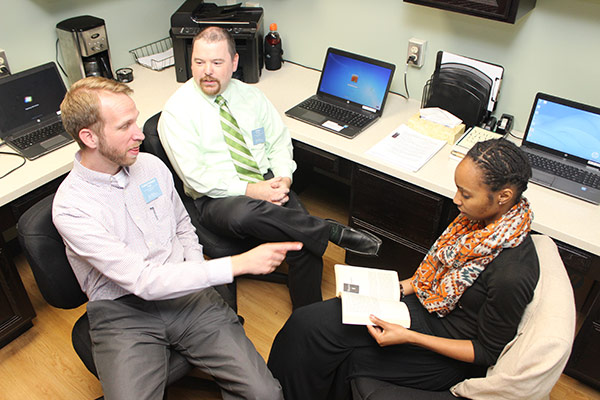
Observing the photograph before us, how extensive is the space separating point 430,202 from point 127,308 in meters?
1.19

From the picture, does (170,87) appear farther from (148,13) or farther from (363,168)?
(363,168)

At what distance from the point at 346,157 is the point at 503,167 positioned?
2.96 ft

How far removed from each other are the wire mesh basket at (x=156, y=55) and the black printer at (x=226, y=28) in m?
0.22

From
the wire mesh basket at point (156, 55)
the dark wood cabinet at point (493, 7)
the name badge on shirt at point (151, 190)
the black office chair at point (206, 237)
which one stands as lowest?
the black office chair at point (206, 237)

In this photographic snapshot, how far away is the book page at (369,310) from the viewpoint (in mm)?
1483

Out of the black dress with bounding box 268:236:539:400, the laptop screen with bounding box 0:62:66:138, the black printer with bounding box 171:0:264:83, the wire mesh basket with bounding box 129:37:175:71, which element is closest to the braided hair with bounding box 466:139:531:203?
the black dress with bounding box 268:236:539:400

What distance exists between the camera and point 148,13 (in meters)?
2.83

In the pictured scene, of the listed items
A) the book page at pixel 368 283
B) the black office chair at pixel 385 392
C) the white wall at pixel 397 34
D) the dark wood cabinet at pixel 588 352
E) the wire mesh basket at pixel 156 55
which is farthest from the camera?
the wire mesh basket at pixel 156 55

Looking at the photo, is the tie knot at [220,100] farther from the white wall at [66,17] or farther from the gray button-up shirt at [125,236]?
the white wall at [66,17]

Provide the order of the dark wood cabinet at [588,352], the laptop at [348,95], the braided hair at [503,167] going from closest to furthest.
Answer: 1. the braided hair at [503,167]
2. the dark wood cabinet at [588,352]
3. the laptop at [348,95]

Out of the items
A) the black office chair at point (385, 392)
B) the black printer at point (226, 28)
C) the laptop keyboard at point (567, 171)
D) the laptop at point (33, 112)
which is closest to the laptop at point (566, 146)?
the laptop keyboard at point (567, 171)

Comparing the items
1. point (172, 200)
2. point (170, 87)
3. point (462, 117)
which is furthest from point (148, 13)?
point (462, 117)

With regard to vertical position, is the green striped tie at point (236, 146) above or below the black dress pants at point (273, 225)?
above

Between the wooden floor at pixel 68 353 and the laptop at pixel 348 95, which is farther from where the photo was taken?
the laptop at pixel 348 95
